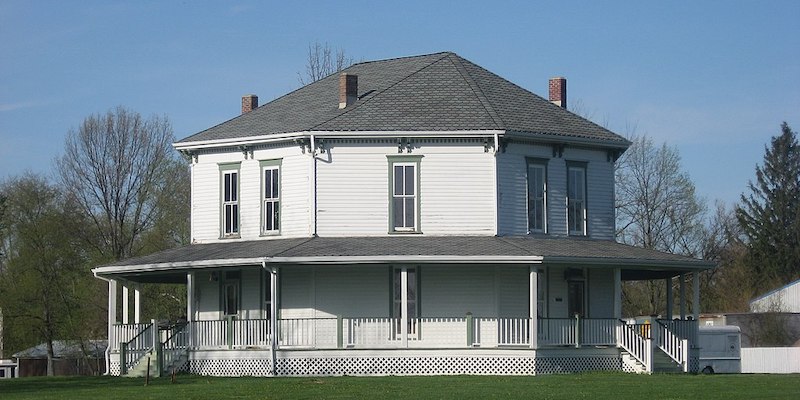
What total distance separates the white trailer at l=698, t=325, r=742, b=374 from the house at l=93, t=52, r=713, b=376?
7854mm

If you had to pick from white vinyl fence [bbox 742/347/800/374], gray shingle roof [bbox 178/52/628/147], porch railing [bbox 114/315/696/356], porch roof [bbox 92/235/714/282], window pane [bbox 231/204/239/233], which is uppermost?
gray shingle roof [bbox 178/52/628/147]

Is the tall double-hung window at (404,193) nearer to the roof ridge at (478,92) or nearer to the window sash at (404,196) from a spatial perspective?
the window sash at (404,196)

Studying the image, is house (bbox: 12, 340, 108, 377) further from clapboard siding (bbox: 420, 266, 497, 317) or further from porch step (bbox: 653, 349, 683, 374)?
porch step (bbox: 653, 349, 683, 374)

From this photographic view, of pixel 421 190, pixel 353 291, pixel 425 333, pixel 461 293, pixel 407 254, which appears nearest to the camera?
pixel 407 254

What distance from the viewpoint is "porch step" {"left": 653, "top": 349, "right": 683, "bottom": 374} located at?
40.0 m

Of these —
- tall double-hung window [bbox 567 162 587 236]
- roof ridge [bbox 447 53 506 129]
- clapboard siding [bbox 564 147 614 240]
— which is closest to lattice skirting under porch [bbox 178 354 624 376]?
tall double-hung window [bbox 567 162 587 236]

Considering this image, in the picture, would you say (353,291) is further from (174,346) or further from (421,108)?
(421,108)

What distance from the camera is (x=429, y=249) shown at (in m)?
39.1

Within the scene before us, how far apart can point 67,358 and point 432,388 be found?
4959 cm

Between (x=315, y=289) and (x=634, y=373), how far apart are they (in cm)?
966

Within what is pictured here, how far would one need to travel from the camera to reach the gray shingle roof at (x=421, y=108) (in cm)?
4172

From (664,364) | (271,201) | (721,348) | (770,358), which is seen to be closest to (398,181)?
(271,201)

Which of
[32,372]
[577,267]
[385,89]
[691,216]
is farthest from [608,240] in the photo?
[32,372]

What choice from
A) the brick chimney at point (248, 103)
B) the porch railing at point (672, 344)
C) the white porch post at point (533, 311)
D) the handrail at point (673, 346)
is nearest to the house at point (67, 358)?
the brick chimney at point (248, 103)
